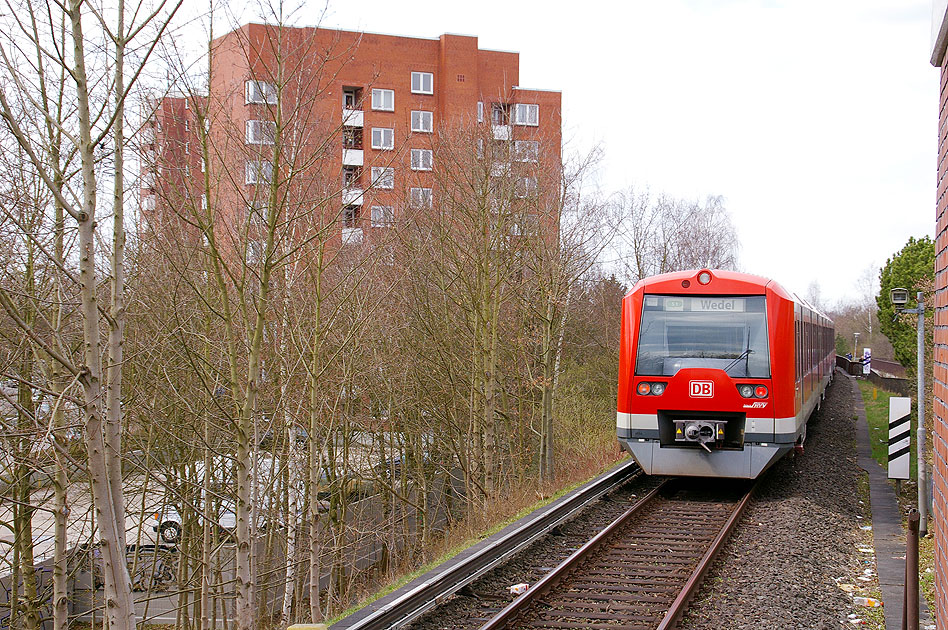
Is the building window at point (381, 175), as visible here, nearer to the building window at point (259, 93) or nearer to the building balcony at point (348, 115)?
the building balcony at point (348, 115)

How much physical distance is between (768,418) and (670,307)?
2.02 m

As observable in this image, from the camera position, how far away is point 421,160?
21.0 meters

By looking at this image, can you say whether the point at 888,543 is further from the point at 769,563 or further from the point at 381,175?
the point at 381,175

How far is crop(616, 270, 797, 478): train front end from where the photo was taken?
1140 centimetres

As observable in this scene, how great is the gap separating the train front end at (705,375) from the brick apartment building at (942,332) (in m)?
7.60

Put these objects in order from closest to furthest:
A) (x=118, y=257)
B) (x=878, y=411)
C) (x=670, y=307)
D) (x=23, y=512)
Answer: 1. (x=118, y=257)
2. (x=23, y=512)
3. (x=670, y=307)
4. (x=878, y=411)

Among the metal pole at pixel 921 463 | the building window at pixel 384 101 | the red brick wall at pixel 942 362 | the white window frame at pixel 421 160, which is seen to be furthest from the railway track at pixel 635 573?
the building window at pixel 384 101

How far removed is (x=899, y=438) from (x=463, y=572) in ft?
24.0

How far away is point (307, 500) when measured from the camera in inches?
559

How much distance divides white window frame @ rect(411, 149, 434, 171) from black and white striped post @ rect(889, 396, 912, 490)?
11.7m

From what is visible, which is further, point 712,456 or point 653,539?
point 712,456

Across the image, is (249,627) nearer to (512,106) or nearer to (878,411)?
(512,106)

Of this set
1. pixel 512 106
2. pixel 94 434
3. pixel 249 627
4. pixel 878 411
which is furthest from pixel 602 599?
pixel 878 411

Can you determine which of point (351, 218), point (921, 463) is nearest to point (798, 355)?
point (921, 463)
